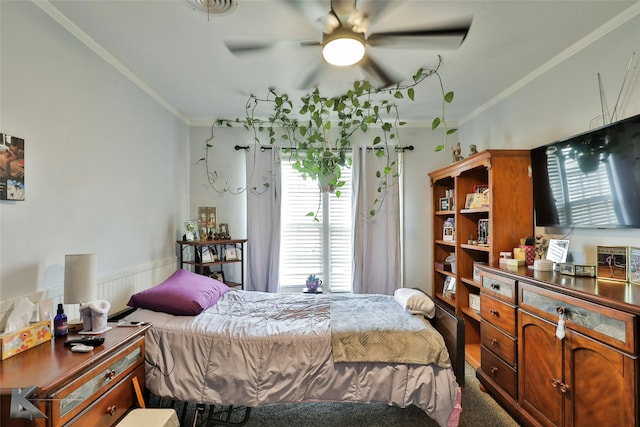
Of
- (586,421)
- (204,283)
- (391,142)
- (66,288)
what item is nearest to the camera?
(586,421)

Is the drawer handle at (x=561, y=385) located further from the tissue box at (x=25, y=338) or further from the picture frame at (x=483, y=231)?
the tissue box at (x=25, y=338)

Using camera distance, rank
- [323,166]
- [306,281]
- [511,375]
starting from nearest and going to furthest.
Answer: [511,375]
[323,166]
[306,281]

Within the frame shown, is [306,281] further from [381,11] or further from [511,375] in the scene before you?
[381,11]

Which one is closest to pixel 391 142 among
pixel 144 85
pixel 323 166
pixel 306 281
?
pixel 323 166

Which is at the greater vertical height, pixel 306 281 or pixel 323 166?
pixel 323 166

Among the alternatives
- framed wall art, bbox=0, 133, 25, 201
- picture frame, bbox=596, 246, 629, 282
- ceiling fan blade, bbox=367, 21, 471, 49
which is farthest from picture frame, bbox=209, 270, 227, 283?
picture frame, bbox=596, 246, 629, 282

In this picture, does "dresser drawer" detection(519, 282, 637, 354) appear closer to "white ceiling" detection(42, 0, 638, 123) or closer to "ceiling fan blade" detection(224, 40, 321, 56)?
"white ceiling" detection(42, 0, 638, 123)

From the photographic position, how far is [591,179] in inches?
76.3

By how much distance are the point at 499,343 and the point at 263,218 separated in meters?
2.74

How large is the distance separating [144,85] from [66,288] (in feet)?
6.44

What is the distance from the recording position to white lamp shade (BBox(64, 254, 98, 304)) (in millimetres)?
1726

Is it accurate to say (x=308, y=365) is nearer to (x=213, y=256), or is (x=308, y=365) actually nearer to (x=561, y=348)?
(x=561, y=348)

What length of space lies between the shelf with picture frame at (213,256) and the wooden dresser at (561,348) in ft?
8.54

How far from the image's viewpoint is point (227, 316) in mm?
2275
